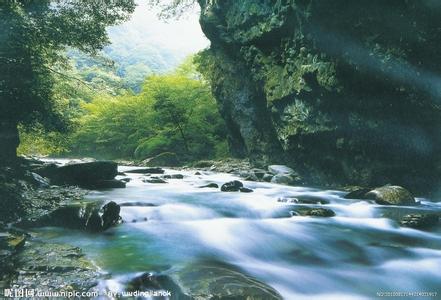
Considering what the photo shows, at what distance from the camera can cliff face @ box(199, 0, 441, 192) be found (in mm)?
10578

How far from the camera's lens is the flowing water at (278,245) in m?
4.98

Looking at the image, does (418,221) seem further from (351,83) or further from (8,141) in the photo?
(8,141)

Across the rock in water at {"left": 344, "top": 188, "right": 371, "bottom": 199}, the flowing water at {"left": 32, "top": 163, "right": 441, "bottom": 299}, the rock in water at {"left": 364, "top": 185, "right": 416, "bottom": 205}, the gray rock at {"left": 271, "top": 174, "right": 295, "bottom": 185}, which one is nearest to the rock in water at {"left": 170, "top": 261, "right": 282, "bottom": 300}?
the flowing water at {"left": 32, "top": 163, "right": 441, "bottom": 299}

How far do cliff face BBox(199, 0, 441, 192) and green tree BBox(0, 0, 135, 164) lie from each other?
665cm

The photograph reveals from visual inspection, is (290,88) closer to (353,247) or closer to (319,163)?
(319,163)

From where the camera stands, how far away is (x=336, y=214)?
894 cm

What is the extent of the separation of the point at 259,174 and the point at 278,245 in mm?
9742

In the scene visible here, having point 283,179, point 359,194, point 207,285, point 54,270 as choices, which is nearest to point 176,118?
point 283,179

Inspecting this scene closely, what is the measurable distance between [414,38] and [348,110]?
332 centimetres

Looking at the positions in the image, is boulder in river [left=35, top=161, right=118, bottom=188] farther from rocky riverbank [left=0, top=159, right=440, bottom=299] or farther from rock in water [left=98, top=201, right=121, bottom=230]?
rock in water [left=98, top=201, right=121, bottom=230]

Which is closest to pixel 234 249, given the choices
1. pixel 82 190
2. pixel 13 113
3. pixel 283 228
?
pixel 283 228

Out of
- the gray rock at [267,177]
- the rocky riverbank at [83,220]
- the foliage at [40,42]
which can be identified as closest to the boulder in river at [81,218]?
the rocky riverbank at [83,220]

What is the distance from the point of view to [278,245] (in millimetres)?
6617

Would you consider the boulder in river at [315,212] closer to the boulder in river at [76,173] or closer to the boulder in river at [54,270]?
the boulder in river at [54,270]
